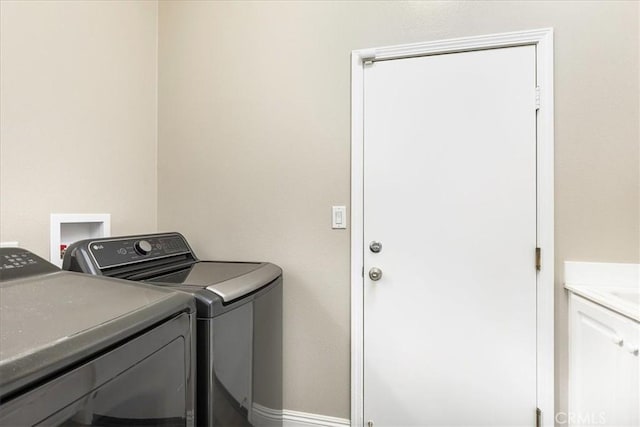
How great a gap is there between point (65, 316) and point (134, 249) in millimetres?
849

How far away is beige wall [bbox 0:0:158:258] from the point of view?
1271mm

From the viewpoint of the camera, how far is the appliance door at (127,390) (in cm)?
51

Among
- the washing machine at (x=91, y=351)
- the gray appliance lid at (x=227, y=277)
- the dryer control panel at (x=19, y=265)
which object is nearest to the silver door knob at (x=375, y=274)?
the gray appliance lid at (x=227, y=277)

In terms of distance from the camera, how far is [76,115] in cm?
150

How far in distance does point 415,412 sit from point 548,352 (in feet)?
2.23

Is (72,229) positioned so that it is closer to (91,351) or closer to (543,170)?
(91,351)

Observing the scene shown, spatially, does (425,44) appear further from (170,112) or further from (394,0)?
(170,112)

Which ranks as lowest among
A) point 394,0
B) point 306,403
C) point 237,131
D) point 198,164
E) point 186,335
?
point 306,403

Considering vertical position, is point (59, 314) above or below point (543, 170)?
below

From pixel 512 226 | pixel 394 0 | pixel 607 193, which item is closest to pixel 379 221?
pixel 512 226

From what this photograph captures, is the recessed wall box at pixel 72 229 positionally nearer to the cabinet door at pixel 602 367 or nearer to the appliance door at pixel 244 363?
the appliance door at pixel 244 363

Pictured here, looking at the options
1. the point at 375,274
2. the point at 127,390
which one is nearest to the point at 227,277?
the point at 127,390

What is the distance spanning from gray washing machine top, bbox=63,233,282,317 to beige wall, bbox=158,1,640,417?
0.96 ft

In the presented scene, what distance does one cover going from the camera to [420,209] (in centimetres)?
162
